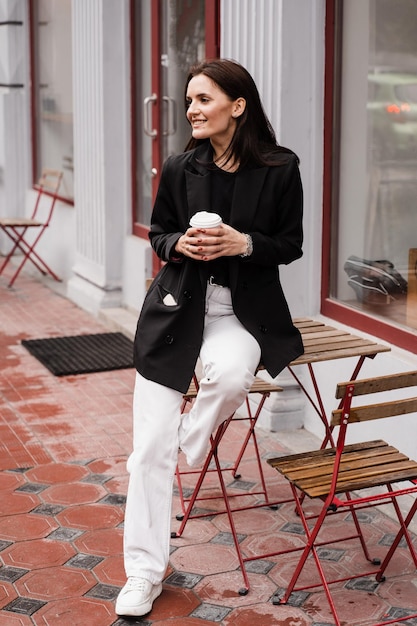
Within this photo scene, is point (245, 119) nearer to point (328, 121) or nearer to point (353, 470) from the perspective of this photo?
point (353, 470)

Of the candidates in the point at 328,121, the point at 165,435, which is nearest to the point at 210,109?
the point at 165,435

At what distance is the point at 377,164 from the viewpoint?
573cm

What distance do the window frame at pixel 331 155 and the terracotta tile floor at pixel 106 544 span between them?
2.62ft

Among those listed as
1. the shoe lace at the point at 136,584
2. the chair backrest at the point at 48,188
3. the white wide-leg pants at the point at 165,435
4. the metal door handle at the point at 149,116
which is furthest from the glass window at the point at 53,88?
the shoe lace at the point at 136,584

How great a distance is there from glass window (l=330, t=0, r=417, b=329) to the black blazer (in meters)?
1.50

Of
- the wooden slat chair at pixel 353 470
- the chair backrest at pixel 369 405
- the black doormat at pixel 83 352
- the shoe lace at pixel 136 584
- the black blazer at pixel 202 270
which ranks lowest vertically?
the black doormat at pixel 83 352

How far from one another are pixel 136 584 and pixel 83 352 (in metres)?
4.16

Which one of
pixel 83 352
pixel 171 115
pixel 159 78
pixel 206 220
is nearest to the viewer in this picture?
pixel 206 220

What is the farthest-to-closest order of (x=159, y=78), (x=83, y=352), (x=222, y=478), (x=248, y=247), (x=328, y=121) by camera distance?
(x=159, y=78) → (x=83, y=352) → (x=328, y=121) → (x=222, y=478) → (x=248, y=247)

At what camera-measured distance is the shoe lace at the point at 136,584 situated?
3.96m

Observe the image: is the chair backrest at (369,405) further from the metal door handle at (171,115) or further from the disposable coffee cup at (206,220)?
the metal door handle at (171,115)

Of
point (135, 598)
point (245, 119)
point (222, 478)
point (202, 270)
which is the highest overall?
point (245, 119)

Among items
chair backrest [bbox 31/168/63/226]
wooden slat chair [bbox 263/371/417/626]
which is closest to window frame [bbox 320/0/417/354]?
wooden slat chair [bbox 263/371/417/626]

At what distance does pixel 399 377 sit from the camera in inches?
147
